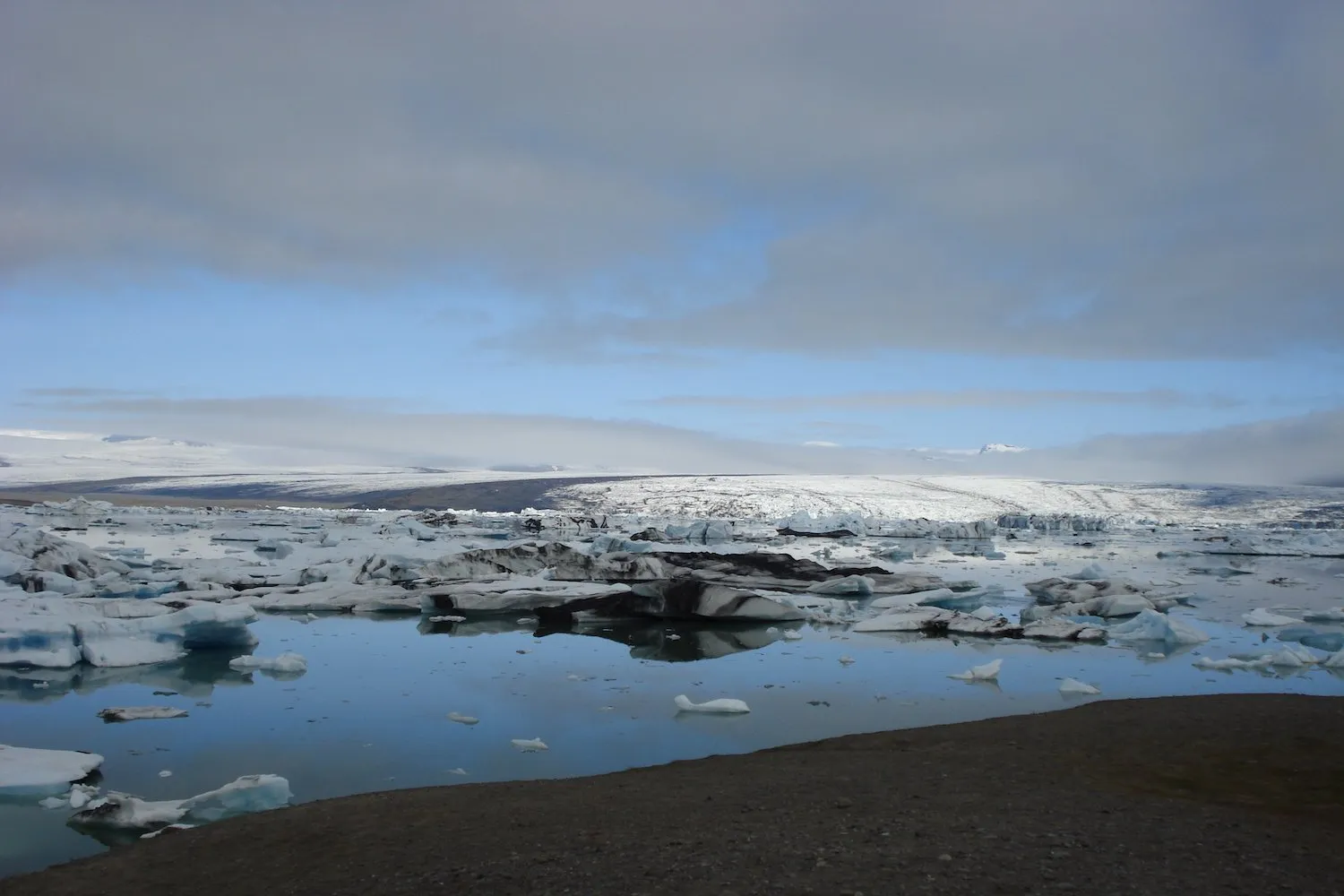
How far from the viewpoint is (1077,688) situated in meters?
7.68

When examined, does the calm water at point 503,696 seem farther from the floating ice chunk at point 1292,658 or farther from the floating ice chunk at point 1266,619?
the floating ice chunk at point 1292,658

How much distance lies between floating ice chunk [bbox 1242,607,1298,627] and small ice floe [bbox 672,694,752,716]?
8.33 m

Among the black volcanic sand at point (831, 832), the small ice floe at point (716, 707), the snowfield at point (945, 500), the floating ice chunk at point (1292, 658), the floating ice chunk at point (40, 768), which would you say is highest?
the snowfield at point (945, 500)

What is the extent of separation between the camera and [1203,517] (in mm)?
51094

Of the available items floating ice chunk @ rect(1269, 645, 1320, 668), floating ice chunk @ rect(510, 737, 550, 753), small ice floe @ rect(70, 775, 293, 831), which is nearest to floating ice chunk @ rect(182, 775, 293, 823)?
small ice floe @ rect(70, 775, 293, 831)

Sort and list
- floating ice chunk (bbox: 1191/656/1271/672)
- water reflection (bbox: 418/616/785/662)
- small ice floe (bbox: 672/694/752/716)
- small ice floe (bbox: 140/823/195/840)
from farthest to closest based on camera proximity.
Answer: water reflection (bbox: 418/616/785/662)
floating ice chunk (bbox: 1191/656/1271/672)
small ice floe (bbox: 672/694/752/716)
small ice floe (bbox: 140/823/195/840)

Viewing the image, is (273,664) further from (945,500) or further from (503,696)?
(945,500)

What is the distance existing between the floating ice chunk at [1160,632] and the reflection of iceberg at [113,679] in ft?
31.5

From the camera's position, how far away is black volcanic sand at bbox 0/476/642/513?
2445 inches

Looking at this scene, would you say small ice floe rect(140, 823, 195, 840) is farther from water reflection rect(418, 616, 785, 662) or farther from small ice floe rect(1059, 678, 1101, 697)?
small ice floe rect(1059, 678, 1101, 697)

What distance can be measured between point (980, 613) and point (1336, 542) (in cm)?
2415

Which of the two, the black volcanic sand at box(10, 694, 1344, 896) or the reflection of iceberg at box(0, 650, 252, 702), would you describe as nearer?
the black volcanic sand at box(10, 694, 1344, 896)

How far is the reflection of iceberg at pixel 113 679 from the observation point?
7578mm

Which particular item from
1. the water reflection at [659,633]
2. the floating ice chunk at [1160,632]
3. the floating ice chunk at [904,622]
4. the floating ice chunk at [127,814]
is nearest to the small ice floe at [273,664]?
the water reflection at [659,633]
